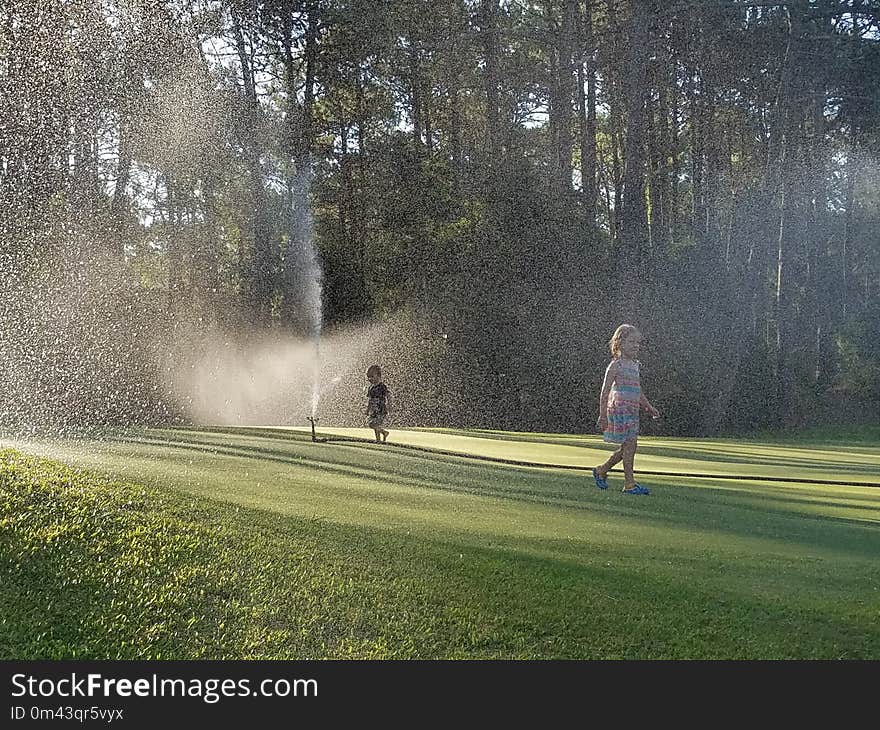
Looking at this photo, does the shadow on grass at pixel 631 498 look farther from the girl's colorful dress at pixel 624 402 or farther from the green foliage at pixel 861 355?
the green foliage at pixel 861 355

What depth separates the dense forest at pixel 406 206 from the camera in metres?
28.0

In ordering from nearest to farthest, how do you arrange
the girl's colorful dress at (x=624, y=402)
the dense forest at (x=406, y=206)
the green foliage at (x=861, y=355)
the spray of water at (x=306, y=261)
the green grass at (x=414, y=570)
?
the green grass at (x=414, y=570)
the girl's colorful dress at (x=624, y=402)
the dense forest at (x=406, y=206)
the spray of water at (x=306, y=261)
the green foliage at (x=861, y=355)

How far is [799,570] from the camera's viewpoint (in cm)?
699

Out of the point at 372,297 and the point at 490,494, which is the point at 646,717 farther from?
the point at 372,297

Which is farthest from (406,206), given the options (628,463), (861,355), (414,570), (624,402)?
(414,570)

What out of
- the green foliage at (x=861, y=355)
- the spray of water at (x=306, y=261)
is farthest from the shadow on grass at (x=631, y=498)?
the green foliage at (x=861, y=355)

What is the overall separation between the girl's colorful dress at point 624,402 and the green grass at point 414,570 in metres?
0.68

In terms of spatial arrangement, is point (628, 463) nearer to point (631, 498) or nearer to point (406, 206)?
point (631, 498)

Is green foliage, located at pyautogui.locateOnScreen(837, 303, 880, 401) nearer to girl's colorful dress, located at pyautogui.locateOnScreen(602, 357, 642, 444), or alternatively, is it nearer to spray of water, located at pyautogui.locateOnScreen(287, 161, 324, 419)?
spray of water, located at pyautogui.locateOnScreen(287, 161, 324, 419)

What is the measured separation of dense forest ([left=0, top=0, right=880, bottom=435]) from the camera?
2803cm

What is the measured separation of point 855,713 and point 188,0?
1221 inches

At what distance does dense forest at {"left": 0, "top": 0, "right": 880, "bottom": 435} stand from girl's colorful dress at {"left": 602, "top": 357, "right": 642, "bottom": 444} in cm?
1580

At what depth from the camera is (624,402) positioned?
10422mm

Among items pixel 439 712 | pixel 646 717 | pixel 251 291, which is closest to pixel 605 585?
pixel 646 717
